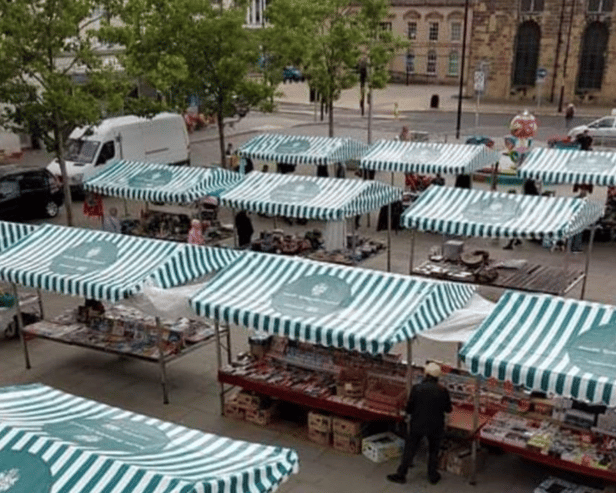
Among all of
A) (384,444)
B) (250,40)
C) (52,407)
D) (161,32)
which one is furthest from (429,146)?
(52,407)

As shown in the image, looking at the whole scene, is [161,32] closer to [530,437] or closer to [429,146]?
[429,146]

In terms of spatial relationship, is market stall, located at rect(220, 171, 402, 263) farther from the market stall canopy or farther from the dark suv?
the dark suv

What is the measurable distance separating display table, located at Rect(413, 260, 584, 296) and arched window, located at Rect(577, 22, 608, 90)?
39061 millimetres

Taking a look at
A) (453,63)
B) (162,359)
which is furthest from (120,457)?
(453,63)

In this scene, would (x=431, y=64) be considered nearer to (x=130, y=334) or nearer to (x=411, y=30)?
(x=411, y=30)

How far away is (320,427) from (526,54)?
156 feet

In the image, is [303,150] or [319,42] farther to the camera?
[319,42]

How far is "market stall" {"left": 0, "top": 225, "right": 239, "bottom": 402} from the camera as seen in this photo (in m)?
12.6

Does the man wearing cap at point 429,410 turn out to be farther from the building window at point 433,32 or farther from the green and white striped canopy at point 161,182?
the building window at point 433,32

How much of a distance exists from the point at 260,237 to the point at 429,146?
6.25m

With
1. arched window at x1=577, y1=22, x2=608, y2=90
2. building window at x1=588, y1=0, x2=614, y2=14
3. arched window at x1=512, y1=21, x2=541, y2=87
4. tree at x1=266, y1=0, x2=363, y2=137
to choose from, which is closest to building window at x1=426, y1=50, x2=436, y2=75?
arched window at x1=512, y1=21, x2=541, y2=87

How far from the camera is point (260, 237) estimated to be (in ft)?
69.3

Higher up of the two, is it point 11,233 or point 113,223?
point 11,233

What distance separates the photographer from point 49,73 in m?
21.8
